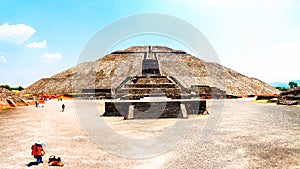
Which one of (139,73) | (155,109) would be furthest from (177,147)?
(139,73)

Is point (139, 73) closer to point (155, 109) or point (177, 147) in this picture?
point (155, 109)

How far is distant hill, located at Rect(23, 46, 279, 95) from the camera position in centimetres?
6162

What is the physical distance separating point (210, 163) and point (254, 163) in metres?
1.49

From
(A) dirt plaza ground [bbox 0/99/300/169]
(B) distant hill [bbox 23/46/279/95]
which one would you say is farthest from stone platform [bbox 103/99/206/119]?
(B) distant hill [bbox 23/46/279/95]

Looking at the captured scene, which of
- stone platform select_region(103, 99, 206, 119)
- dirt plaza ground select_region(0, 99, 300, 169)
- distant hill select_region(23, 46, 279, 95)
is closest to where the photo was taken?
dirt plaza ground select_region(0, 99, 300, 169)

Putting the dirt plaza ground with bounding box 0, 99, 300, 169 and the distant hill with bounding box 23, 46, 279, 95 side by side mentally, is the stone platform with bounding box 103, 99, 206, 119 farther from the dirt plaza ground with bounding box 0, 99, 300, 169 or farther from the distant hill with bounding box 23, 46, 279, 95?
the distant hill with bounding box 23, 46, 279, 95

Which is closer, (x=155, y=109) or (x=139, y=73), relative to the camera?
(x=155, y=109)

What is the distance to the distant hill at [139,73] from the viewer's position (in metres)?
61.6

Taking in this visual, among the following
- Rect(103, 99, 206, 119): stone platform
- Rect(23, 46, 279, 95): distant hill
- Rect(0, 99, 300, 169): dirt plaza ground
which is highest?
Rect(23, 46, 279, 95): distant hill

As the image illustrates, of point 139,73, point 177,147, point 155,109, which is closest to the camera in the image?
point 177,147

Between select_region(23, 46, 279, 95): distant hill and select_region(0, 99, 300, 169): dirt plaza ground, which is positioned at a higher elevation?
select_region(23, 46, 279, 95): distant hill

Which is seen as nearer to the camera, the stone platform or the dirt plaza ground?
the dirt plaza ground

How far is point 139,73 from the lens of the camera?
200 ft

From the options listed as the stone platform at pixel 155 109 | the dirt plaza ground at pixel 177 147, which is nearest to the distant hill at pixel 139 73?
the stone platform at pixel 155 109
